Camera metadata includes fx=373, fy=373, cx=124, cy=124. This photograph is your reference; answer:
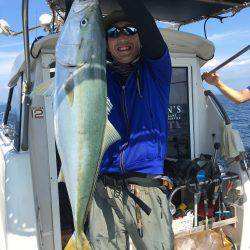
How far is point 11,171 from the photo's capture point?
149 inches

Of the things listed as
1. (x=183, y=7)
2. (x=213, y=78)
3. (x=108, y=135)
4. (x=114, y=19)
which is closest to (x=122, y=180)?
(x=108, y=135)

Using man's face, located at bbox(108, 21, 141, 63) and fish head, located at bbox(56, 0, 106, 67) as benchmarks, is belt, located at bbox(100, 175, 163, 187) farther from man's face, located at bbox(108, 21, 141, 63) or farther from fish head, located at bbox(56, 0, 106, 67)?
fish head, located at bbox(56, 0, 106, 67)

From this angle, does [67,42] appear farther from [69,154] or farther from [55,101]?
[69,154]

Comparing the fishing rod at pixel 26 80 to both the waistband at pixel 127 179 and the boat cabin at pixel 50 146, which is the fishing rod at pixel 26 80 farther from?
the waistband at pixel 127 179

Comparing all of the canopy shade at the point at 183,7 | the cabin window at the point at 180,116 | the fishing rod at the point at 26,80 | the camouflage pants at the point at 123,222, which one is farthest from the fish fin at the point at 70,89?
the cabin window at the point at 180,116

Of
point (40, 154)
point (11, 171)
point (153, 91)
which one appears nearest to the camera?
point (153, 91)

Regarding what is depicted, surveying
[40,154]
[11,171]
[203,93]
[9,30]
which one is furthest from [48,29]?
[203,93]

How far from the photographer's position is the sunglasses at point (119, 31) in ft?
9.24

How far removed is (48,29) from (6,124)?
286 centimetres

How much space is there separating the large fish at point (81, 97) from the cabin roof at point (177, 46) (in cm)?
165

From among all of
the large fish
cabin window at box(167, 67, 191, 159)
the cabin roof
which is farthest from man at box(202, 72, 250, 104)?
the large fish

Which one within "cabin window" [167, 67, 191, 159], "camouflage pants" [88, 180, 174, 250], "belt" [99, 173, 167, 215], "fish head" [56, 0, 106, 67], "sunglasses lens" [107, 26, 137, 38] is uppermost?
"sunglasses lens" [107, 26, 137, 38]

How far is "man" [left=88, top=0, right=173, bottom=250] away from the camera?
9.34 ft

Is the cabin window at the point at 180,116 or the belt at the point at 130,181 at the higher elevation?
the cabin window at the point at 180,116
